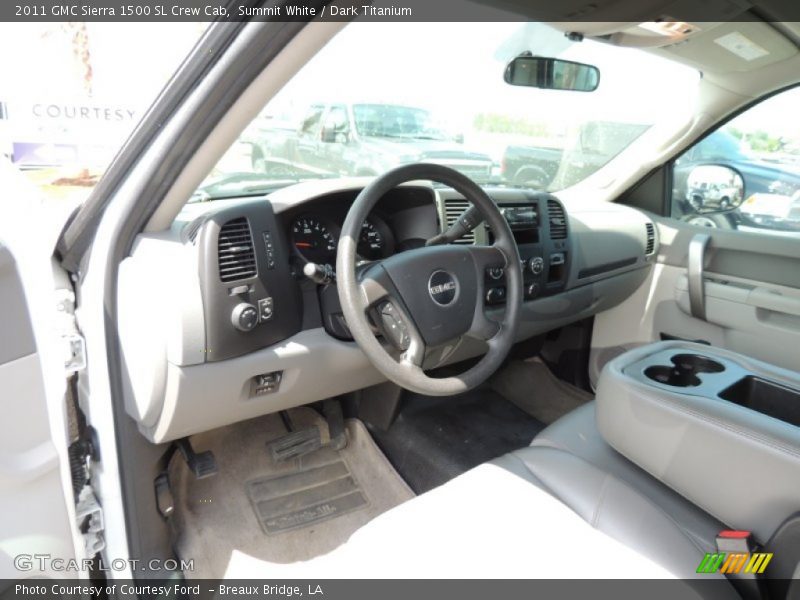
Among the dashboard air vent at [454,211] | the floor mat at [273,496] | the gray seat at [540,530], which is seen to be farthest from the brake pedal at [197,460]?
the dashboard air vent at [454,211]

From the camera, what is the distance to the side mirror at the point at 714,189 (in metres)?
2.88

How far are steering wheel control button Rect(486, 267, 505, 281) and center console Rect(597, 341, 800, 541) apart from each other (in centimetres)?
45

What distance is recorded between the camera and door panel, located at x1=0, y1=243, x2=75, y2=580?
1.29 meters

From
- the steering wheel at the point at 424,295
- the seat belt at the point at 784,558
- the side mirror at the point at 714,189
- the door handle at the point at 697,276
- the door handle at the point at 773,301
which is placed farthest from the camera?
the side mirror at the point at 714,189

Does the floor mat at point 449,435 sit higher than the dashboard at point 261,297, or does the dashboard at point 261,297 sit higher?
the dashboard at point 261,297

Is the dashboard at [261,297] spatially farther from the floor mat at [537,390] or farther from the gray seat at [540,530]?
the floor mat at [537,390]

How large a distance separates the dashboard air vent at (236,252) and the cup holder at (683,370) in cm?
117

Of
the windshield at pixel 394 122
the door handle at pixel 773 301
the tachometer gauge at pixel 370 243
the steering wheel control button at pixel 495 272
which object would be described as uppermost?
the windshield at pixel 394 122

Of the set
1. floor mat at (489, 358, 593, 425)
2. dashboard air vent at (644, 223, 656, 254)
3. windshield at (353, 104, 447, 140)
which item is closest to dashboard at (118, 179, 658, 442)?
windshield at (353, 104, 447, 140)

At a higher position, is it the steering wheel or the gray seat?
the steering wheel

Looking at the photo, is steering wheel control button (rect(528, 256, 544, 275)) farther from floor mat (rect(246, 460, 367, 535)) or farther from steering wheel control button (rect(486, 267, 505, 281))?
floor mat (rect(246, 460, 367, 535))

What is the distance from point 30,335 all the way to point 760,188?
3.06m

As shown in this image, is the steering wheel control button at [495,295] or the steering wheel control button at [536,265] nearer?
the steering wheel control button at [495,295]

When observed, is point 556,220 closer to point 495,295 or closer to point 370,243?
point 495,295
